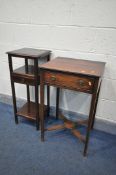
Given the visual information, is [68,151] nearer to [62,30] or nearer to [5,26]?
[62,30]

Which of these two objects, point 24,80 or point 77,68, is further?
point 24,80

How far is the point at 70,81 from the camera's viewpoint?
54.0 inches

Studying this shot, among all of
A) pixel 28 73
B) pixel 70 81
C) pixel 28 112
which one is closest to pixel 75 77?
pixel 70 81

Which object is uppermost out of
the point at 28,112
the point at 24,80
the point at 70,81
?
the point at 70,81

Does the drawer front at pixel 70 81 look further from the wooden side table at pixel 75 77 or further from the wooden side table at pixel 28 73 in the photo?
the wooden side table at pixel 28 73

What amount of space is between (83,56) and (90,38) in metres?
0.21

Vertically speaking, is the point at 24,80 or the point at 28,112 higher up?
the point at 24,80

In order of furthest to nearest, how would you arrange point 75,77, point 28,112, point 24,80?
1. point 28,112
2. point 24,80
3. point 75,77

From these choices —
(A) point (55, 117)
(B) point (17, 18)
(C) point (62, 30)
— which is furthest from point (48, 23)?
(A) point (55, 117)

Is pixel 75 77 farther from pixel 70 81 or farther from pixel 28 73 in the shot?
pixel 28 73

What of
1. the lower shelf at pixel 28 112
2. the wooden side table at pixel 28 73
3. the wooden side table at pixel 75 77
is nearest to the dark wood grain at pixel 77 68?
the wooden side table at pixel 75 77

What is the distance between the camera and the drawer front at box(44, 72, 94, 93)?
131 centimetres

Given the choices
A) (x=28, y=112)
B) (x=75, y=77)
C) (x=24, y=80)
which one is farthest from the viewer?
(x=28, y=112)

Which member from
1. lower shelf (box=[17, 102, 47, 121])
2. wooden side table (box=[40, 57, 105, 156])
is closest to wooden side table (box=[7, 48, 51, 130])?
lower shelf (box=[17, 102, 47, 121])
